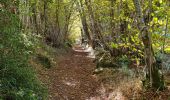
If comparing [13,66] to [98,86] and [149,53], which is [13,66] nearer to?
[149,53]

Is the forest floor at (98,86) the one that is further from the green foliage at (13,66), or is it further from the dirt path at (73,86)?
the green foliage at (13,66)

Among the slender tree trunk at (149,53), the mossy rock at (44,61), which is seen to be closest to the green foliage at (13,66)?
the slender tree trunk at (149,53)

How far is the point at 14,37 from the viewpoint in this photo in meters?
5.69

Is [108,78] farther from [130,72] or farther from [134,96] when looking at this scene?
[134,96]

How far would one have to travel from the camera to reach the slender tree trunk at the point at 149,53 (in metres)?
6.90

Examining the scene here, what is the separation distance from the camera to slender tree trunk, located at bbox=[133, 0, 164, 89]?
272 inches

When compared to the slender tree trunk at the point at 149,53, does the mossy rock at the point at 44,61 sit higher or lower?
lower

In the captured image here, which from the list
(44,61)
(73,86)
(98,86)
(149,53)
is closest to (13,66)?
(149,53)

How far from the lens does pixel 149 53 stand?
7.00m

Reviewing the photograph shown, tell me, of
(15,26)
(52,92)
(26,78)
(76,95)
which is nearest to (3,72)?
(26,78)

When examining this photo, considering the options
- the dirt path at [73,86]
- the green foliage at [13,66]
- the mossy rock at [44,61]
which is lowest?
the dirt path at [73,86]

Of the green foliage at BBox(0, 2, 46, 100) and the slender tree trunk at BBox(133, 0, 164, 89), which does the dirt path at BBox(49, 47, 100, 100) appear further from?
the slender tree trunk at BBox(133, 0, 164, 89)

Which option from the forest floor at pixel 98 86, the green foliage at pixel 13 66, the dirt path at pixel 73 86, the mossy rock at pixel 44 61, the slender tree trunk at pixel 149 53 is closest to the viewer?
the green foliage at pixel 13 66

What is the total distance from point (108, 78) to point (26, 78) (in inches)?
179
